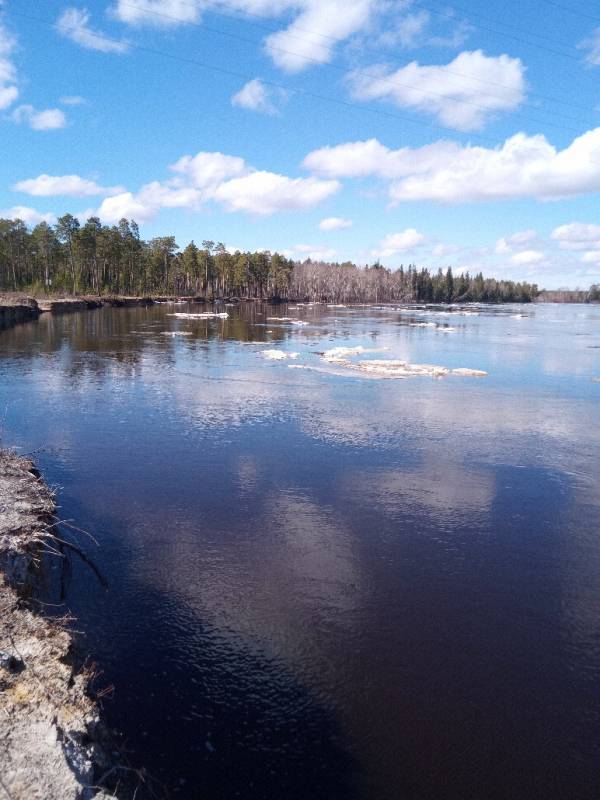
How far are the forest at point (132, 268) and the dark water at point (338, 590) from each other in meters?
82.3

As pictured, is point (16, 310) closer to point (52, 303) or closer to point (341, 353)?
point (52, 303)

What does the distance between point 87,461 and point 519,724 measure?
14631 millimetres

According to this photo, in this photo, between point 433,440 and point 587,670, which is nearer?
point 587,670

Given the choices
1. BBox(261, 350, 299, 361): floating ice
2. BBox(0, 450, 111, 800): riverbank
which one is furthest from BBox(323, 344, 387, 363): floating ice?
BBox(0, 450, 111, 800): riverbank

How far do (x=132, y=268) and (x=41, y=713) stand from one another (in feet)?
446

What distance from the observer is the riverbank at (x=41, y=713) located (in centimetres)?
555

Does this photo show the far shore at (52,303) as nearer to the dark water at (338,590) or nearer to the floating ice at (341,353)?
the floating ice at (341,353)

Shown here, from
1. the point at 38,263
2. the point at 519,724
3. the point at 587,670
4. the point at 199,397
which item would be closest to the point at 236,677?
the point at 519,724

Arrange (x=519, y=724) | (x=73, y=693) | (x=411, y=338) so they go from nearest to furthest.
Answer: (x=73, y=693) < (x=519, y=724) < (x=411, y=338)

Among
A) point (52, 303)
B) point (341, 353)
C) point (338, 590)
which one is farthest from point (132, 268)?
point (338, 590)

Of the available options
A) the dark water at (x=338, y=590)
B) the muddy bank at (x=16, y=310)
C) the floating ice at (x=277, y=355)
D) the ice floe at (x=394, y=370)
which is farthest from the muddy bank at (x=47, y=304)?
the dark water at (x=338, y=590)

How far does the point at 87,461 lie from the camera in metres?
18.4

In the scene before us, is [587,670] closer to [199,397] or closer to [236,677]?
[236,677]

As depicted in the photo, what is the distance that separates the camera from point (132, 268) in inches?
5221
